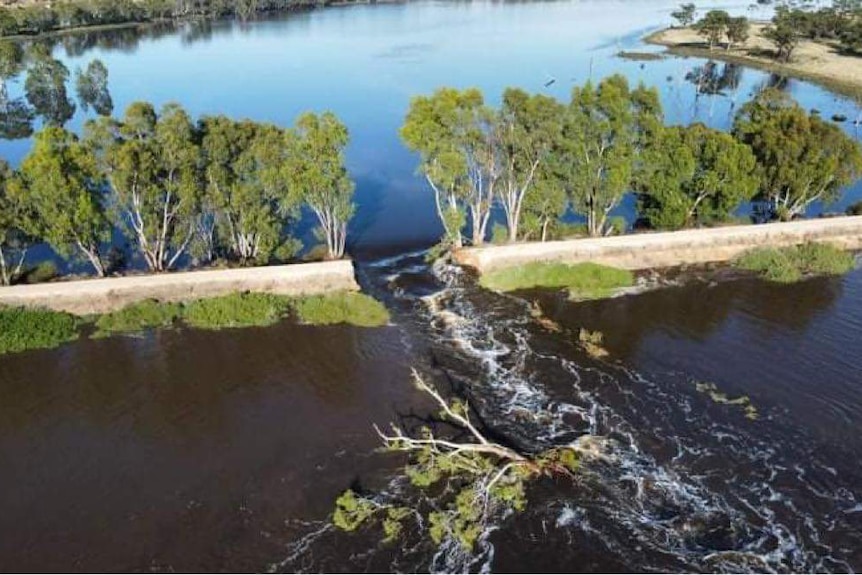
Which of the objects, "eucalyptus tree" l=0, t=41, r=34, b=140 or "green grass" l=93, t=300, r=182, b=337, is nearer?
"green grass" l=93, t=300, r=182, b=337

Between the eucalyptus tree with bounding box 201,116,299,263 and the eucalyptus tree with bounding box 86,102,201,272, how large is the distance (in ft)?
2.67

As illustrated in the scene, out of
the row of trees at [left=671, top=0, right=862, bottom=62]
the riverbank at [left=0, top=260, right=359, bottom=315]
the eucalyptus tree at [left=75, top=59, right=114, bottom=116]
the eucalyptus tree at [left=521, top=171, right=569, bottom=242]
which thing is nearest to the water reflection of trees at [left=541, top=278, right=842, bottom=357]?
A: the eucalyptus tree at [left=521, top=171, right=569, bottom=242]

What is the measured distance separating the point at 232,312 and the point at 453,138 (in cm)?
1296

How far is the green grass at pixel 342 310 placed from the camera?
95.7 ft

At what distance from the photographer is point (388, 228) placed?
40.3 meters

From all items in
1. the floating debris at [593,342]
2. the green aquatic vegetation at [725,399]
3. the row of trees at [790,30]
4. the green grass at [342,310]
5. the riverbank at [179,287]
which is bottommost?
the green aquatic vegetation at [725,399]

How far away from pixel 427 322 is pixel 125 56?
293 ft

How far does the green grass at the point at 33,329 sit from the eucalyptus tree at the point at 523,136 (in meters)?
20.4

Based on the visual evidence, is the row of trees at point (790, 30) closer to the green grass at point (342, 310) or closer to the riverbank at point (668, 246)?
the riverbank at point (668, 246)

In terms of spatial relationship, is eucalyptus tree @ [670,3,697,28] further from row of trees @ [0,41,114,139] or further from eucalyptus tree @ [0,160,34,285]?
eucalyptus tree @ [0,160,34,285]

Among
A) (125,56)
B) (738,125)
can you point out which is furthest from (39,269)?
(125,56)

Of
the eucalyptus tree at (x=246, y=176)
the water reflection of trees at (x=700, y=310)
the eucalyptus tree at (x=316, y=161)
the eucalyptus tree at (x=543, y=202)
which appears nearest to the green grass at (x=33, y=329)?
the eucalyptus tree at (x=246, y=176)

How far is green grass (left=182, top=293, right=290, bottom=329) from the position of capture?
28.7 meters

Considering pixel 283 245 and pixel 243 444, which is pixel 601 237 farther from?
pixel 243 444
